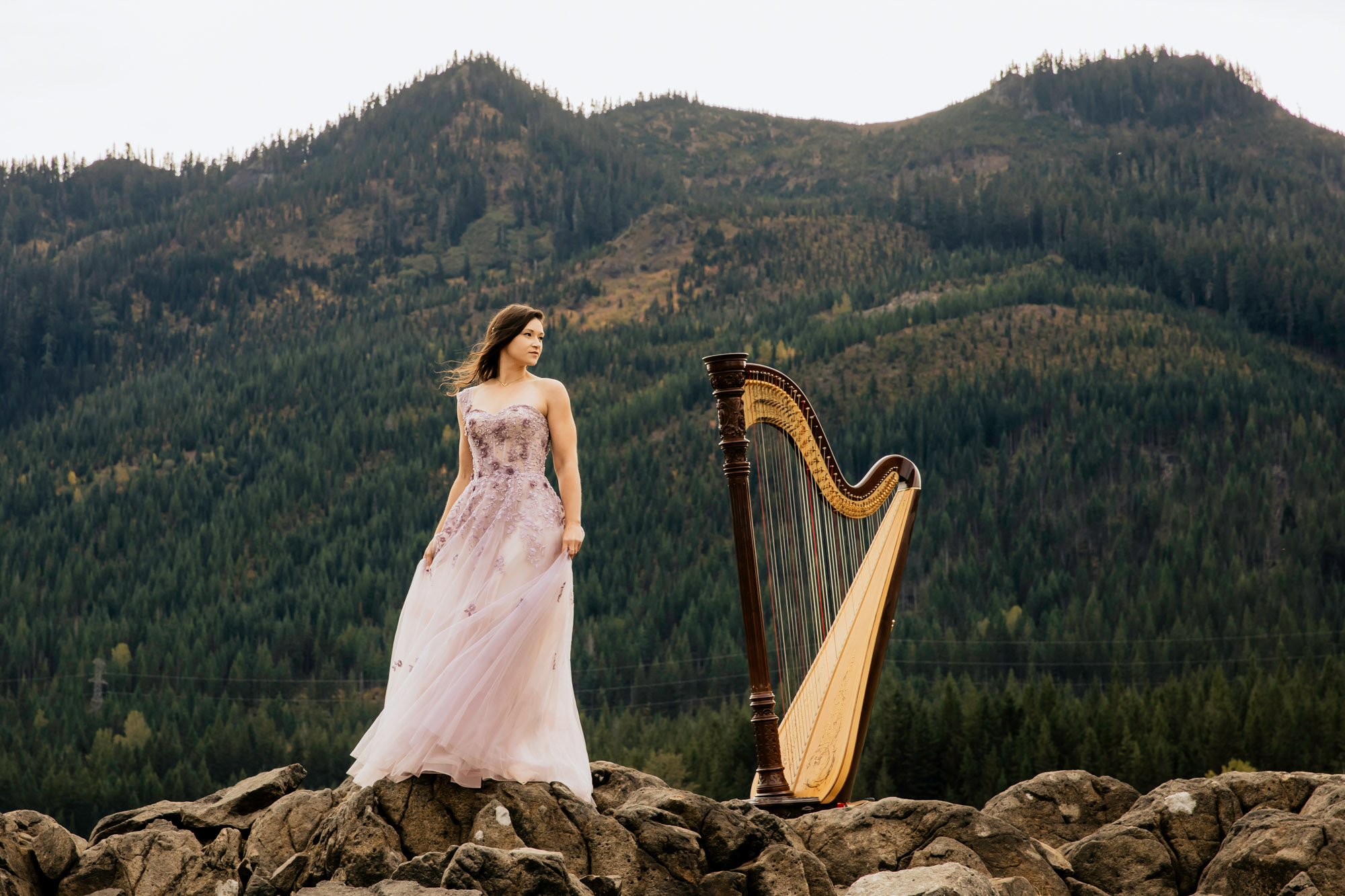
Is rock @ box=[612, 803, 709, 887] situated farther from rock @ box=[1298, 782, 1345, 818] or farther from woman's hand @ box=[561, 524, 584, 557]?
rock @ box=[1298, 782, 1345, 818]

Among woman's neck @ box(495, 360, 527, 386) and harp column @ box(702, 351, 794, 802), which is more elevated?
woman's neck @ box(495, 360, 527, 386)

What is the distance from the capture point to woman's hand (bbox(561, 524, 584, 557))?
8.16 m

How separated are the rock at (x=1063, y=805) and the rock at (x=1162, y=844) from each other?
924 millimetres

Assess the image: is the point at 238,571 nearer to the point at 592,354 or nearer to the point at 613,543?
the point at 613,543

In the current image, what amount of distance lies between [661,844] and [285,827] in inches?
93.8

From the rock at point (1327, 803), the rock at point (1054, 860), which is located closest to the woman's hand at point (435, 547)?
the rock at point (1054, 860)

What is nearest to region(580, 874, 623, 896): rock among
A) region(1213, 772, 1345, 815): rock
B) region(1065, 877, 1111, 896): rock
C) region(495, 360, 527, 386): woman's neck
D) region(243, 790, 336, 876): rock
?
region(243, 790, 336, 876): rock

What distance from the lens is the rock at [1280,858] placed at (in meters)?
8.74

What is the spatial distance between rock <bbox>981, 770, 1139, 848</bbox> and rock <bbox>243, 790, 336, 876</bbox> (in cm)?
463

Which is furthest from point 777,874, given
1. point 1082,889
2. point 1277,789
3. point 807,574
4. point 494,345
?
point 807,574

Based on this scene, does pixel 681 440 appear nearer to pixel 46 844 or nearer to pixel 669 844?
pixel 46 844

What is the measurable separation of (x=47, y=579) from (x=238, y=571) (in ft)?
42.0

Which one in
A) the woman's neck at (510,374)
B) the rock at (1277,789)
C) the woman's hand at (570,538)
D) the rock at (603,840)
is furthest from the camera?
the rock at (1277,789)

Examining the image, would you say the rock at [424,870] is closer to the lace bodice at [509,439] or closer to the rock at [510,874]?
the rock at [510,874]
